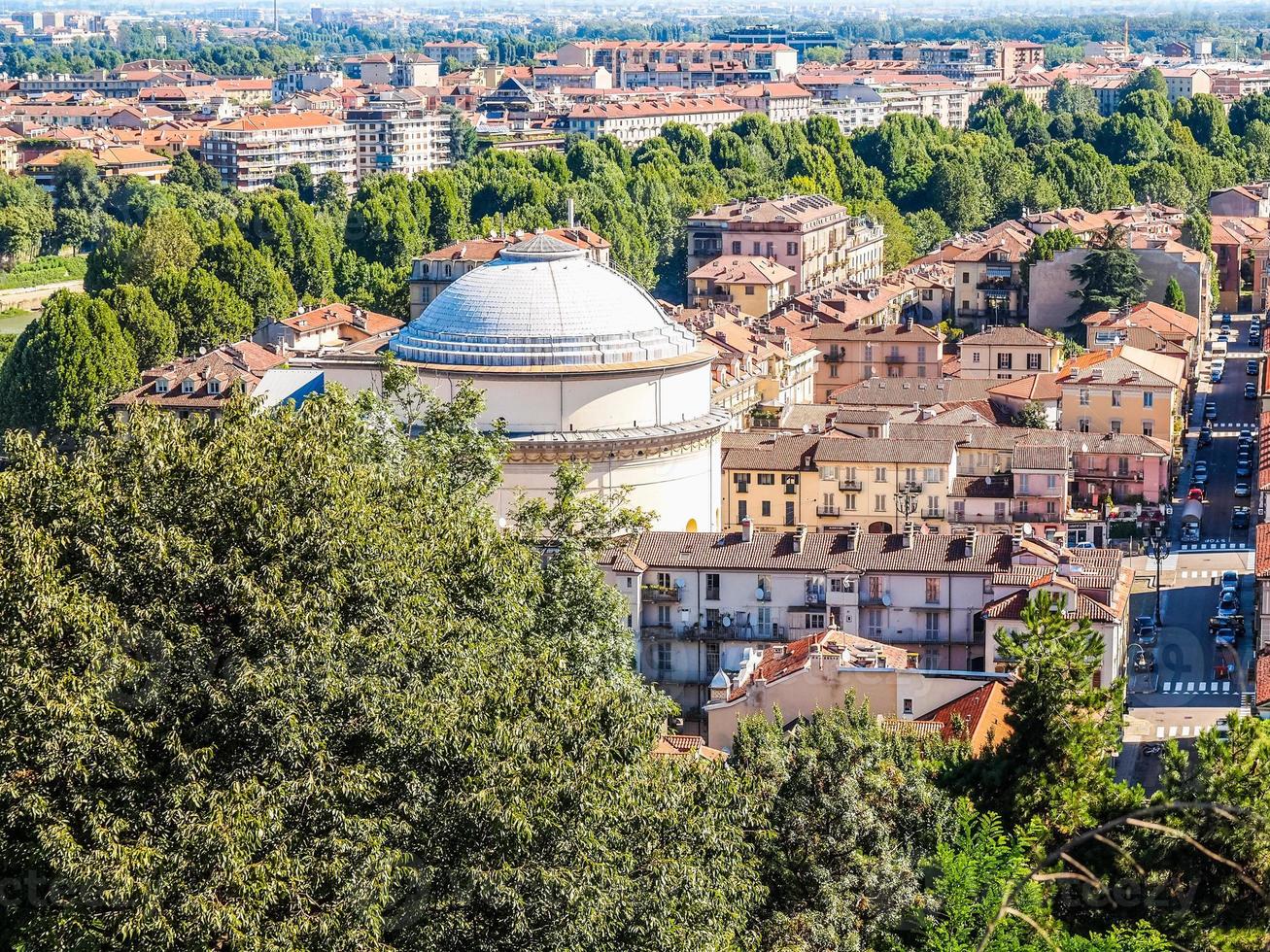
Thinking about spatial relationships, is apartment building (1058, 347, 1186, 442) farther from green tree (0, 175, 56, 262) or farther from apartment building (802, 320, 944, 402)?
green tree (0, 175, 56, 262)

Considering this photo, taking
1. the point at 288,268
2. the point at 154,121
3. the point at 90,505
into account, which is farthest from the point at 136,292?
the point at 154,121

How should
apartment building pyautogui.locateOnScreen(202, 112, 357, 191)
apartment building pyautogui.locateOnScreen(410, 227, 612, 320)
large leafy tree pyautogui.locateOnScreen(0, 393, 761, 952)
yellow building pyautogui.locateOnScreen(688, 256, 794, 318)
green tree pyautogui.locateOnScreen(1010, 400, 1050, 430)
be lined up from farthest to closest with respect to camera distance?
1. apartment building pyautogui.locateOnScreen(202, 112, 357, 191)
2. yellow building pyautogui.locateOnScreen(688, 256, 794, 318)
3. apartment building pyautogui.locateOnScreen(410, 227, 612, 320)
4. green tree pyautogui.locateOnScreen(1010, 400, 1050, 430)
5. large leafy tree pyautogui.locateOnScreen(0, 393, 761, 952)

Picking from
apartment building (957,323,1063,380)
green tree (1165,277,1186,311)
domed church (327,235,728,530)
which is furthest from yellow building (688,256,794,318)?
domed church (327,235,728,530)

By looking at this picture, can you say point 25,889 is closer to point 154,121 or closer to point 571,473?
point 571,473

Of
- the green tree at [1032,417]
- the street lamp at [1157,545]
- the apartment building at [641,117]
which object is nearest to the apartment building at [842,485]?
the street lamp at [1157,545]

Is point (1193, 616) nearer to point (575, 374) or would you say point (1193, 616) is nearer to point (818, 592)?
point (818, 592)

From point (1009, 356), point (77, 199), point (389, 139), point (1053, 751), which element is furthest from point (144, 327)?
point (389, 139)

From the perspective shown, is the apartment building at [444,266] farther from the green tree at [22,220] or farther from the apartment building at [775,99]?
the apartment building at [775,99]
